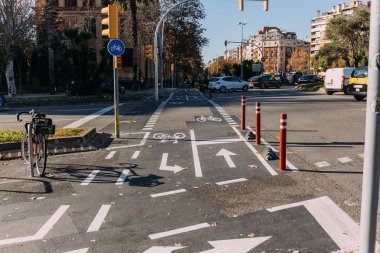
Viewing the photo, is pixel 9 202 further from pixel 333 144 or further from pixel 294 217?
pixel 333 144

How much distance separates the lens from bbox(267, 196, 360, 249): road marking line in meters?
4.46

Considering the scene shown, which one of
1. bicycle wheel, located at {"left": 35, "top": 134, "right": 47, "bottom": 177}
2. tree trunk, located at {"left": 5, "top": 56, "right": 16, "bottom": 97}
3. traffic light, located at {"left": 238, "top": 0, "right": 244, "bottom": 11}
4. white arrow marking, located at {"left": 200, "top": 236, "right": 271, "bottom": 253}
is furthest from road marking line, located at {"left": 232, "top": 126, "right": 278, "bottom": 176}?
tree trunk, located at {"left": 5, "top": 56, "right": 16, "bottom": 97}

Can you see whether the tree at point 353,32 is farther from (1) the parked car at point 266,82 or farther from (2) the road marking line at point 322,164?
(2) the road marking line at point 322,164

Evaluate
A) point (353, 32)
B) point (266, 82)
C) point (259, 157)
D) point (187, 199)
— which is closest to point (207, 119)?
point (259, 157)

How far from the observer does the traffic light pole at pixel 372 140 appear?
3059 mm

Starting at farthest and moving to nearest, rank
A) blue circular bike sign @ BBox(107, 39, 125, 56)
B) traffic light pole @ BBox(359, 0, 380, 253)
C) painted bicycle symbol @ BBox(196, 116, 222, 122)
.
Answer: painted bicycle symbol @ BBox(196, 116, 222, 122)
blue circular bike sign @ BBox(107, 39, 125, 56)
traffic light pole @ BBox(359, 0, 380, 253)

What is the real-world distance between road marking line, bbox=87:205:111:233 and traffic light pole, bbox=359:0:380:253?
2923 mm

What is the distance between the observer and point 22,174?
7.81 m

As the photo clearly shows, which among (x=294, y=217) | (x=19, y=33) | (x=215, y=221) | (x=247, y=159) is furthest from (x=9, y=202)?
(x=19, y=33)

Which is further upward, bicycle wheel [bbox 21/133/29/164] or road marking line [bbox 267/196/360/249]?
bicycle wheel [bbox 21/133/29/164]

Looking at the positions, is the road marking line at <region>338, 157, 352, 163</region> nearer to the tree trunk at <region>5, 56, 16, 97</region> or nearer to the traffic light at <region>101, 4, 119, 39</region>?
the traffic light at <region>101, 4, 119, 39</region>

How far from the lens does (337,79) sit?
1209 inches

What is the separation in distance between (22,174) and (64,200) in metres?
2.12

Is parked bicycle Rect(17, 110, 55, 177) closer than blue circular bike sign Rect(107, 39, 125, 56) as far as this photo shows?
Yes
